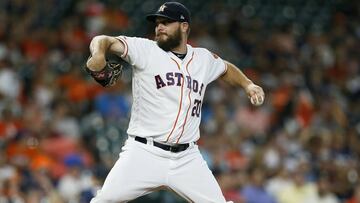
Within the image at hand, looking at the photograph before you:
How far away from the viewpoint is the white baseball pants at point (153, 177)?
6094 millimetres

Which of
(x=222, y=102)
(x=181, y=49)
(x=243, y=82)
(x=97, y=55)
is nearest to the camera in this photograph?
(x=97, y=55)

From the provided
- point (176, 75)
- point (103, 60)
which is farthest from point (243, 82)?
point (103, 60)

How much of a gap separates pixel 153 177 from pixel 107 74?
789mm

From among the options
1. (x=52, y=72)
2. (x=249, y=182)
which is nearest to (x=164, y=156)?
(x=249, y=182)

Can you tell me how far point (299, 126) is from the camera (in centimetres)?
1233

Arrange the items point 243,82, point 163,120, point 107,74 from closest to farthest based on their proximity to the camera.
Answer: point 107,74
point 163,120
point 243,82

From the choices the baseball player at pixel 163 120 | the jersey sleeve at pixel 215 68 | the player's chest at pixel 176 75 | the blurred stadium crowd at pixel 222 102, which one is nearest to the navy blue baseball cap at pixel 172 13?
the baseball player at pixel 163 120

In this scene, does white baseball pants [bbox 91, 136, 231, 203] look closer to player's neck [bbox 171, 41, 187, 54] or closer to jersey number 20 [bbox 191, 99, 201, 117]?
jersey number 20 [bbox 191, 99, 201, 117]

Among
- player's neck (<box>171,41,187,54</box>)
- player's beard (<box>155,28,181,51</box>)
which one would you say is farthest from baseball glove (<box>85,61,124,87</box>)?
player's neck (<box>171,41,187,54</box>)

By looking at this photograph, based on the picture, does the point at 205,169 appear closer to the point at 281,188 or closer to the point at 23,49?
the point at 281,188

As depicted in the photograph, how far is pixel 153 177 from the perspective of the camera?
615 cm

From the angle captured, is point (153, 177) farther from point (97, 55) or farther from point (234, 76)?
point (234, 76)

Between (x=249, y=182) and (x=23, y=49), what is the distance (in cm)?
394

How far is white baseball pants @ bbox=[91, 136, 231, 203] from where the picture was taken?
6.09 metres
